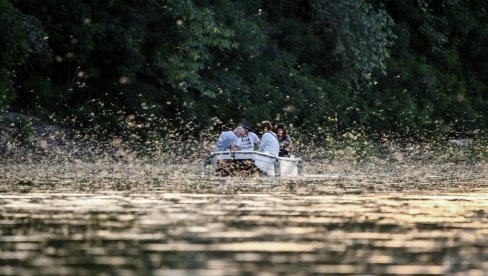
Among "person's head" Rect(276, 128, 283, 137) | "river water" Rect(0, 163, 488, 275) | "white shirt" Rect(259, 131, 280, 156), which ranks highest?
"person's head" Rect(276, 128, 283, 137)

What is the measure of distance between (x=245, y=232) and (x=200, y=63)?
98.7 feet

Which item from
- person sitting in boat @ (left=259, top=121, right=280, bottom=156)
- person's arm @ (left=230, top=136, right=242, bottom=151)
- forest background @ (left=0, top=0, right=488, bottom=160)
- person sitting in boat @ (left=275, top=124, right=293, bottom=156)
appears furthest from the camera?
forest background @ (left=0, top=0, right=488, bottom=160)

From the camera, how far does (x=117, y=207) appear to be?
17.1 metres

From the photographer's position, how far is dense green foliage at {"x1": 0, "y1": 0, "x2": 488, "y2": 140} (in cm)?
4038

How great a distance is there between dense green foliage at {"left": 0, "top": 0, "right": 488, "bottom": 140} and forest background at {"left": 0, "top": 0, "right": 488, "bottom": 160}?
49mm

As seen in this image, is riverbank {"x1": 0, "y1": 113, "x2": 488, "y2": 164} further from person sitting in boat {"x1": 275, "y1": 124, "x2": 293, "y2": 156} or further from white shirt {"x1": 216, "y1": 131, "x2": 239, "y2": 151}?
person sitting in boat {"x1": 275, "y1": 124, "x2": 293, "y2": 156}

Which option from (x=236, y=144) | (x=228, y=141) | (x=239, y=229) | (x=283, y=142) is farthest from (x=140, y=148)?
(x=239, y=229)

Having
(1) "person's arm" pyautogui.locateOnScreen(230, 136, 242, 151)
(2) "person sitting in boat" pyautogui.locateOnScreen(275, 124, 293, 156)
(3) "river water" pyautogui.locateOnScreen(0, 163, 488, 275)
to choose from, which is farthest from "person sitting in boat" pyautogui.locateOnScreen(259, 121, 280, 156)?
(3) "river water" pyautogui.locateOnScreen(0, 163, 488, 275)

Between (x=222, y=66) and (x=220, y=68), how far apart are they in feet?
1.18

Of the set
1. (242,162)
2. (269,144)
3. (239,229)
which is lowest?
(239,229)

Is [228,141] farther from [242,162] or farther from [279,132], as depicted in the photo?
[279,132]

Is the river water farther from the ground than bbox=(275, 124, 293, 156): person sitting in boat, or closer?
closer

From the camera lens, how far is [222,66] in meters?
47.0

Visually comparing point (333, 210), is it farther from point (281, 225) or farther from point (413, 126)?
point (413, 126)
